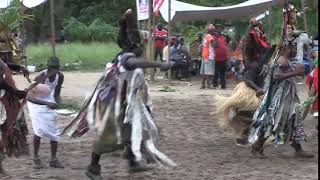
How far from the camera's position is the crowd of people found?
21.2ft

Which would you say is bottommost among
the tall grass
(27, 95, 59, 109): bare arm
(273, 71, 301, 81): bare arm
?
the tall grass

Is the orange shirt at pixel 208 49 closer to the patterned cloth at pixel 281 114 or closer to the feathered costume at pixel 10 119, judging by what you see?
the patterned cloth at pixel 281 114

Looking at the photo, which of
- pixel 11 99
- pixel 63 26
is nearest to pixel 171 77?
pixel 11 99

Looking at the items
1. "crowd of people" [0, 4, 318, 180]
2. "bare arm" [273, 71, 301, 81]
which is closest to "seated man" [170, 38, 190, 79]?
"crowd of people" [0, 4, 318, 180]

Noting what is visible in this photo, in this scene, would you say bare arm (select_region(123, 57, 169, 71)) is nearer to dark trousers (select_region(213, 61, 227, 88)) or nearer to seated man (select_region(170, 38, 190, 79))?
dark trousers (select_region(213, 61, 227, 88))

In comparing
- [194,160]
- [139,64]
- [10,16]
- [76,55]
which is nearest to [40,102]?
[139,64]

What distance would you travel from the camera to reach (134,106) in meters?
6.48

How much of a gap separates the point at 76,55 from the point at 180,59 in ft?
28.5

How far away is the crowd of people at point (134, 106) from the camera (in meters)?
6.48

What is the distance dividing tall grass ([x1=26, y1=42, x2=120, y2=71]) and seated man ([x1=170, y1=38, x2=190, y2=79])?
613cm

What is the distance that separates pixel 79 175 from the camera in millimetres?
7164

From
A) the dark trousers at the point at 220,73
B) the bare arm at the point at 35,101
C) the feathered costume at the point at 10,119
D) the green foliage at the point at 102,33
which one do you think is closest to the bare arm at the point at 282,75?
the bare arm at the point at 35,101

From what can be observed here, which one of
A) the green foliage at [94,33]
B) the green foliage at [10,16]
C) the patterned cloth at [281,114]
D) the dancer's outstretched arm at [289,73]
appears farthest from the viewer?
the green foliage at [94,33]

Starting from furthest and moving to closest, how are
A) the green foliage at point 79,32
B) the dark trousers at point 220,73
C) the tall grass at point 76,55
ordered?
1. the green foliage at point 79,32
2. the tall grass at point 76,55
3. the dark trousers at point 220,73
